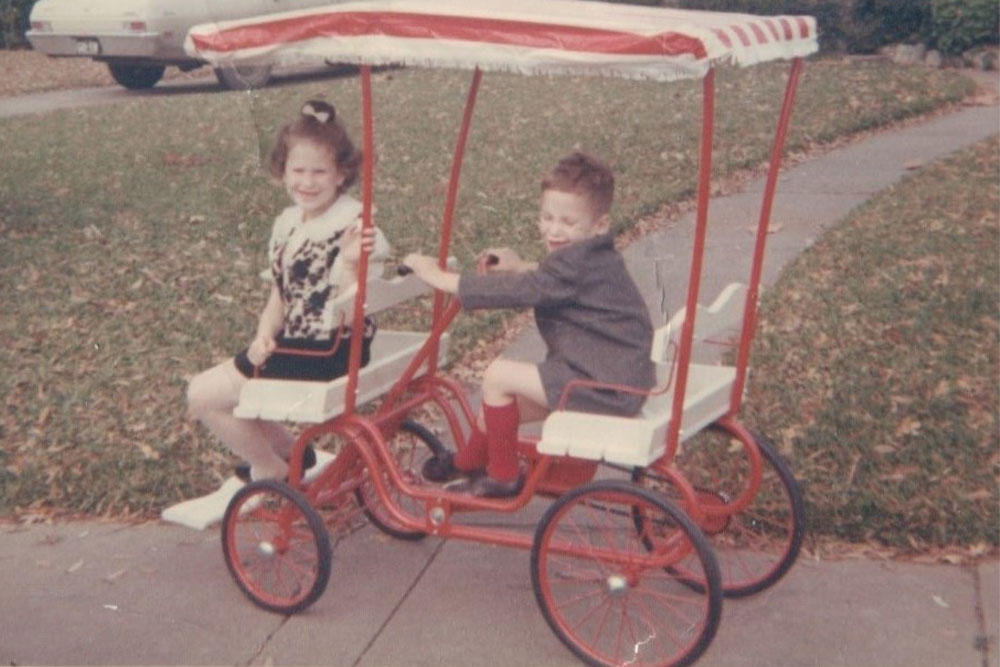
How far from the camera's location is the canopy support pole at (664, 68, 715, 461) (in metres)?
3.41

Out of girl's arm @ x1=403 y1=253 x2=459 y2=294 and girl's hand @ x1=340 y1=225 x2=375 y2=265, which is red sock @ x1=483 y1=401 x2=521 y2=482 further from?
girl's hand @ x1=340 y1=225 x2=375 y2=265

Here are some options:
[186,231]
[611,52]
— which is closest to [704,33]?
[611,52]

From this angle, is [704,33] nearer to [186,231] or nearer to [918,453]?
[918,453]

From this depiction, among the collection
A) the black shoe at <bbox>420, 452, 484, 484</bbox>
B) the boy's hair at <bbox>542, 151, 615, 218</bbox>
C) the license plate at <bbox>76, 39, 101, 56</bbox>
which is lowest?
the license plate at <bbox>76, 39, 101, 56</bbox>

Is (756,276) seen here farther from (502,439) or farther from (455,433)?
(455,433)

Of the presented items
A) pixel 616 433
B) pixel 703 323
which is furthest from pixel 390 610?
pixel 703 323

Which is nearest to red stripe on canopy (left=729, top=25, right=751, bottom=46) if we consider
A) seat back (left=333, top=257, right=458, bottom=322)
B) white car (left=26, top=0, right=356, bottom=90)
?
seat back (left=333, top=257, right=458, bottom=322)

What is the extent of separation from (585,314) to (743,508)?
730 millimetres

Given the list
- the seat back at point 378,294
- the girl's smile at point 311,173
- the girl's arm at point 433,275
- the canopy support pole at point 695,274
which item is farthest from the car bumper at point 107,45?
the canopy support pole at point 695,274

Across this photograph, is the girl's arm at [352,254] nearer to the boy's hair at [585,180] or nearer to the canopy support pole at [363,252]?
the canopy support pole at [363,252]

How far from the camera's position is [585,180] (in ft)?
12.6

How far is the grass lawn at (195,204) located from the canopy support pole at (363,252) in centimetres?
130

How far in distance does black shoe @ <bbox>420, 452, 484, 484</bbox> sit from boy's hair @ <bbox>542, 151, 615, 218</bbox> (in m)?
0.96

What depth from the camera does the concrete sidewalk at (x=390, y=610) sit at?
3.89 meters
